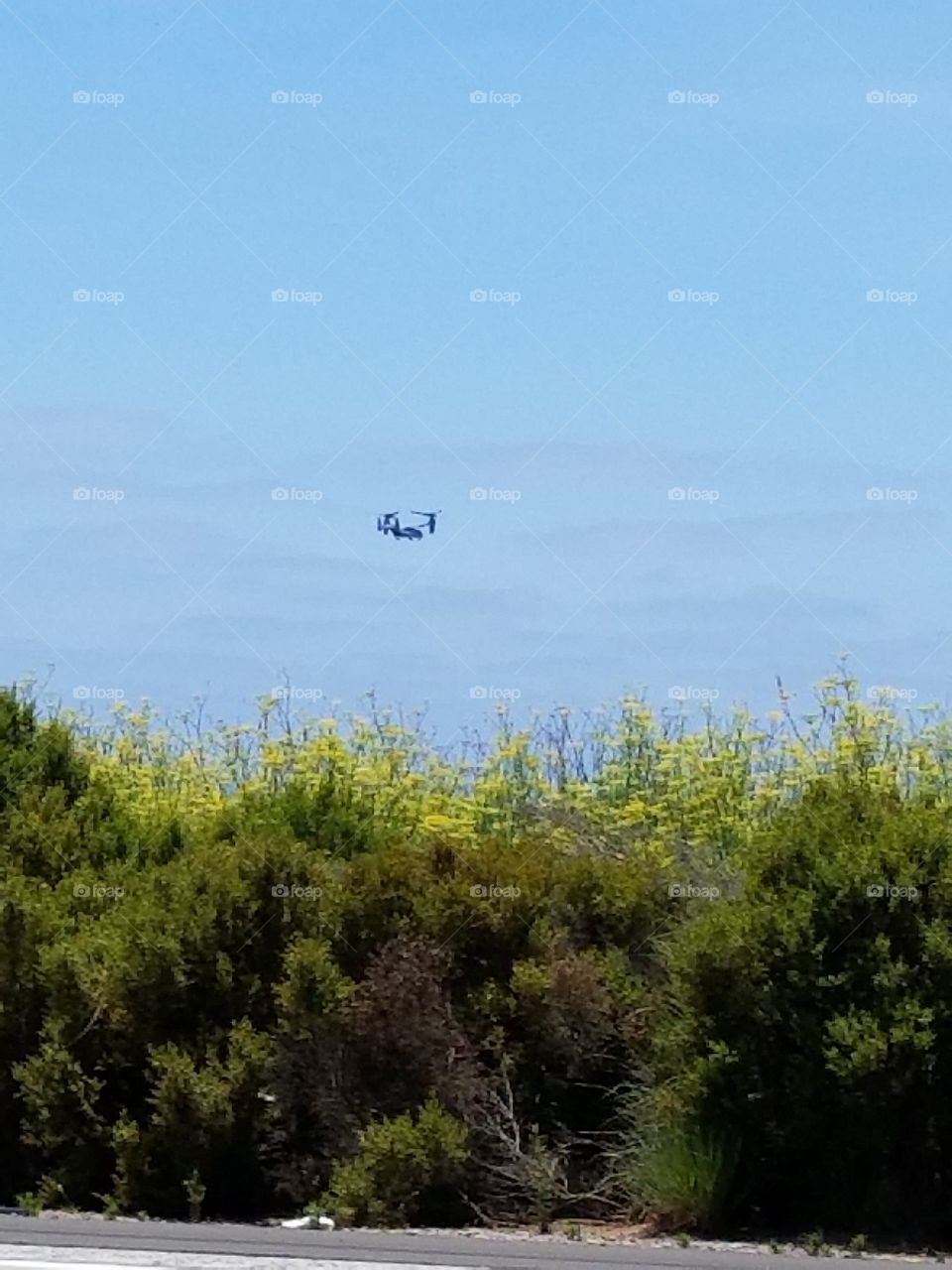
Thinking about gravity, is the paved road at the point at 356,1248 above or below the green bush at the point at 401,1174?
below

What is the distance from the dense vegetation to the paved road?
4.21ft

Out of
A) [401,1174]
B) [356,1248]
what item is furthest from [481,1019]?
[356,1248]

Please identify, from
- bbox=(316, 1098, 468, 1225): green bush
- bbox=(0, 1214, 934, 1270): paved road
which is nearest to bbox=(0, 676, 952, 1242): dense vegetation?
bbox=(316, 1098, 468, 1225): green bush

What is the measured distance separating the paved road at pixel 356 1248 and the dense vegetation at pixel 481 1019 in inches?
50.5

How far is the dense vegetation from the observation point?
1316cm

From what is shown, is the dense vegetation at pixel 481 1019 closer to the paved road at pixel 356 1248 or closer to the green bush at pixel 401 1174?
the green bush at pixel 401 1174

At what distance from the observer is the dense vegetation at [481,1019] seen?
13156 mm

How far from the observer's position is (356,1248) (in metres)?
11.2

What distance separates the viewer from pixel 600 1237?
515 inches

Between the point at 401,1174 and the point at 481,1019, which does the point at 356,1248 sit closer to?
the point at 401,1174

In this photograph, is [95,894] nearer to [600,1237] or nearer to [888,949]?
[600,1237]

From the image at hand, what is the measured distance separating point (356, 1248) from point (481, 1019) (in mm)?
3268

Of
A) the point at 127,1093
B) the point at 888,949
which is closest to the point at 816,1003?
the point at 888,949

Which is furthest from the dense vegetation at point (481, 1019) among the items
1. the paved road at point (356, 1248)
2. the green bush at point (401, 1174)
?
the paved road at point (356, 1248)
